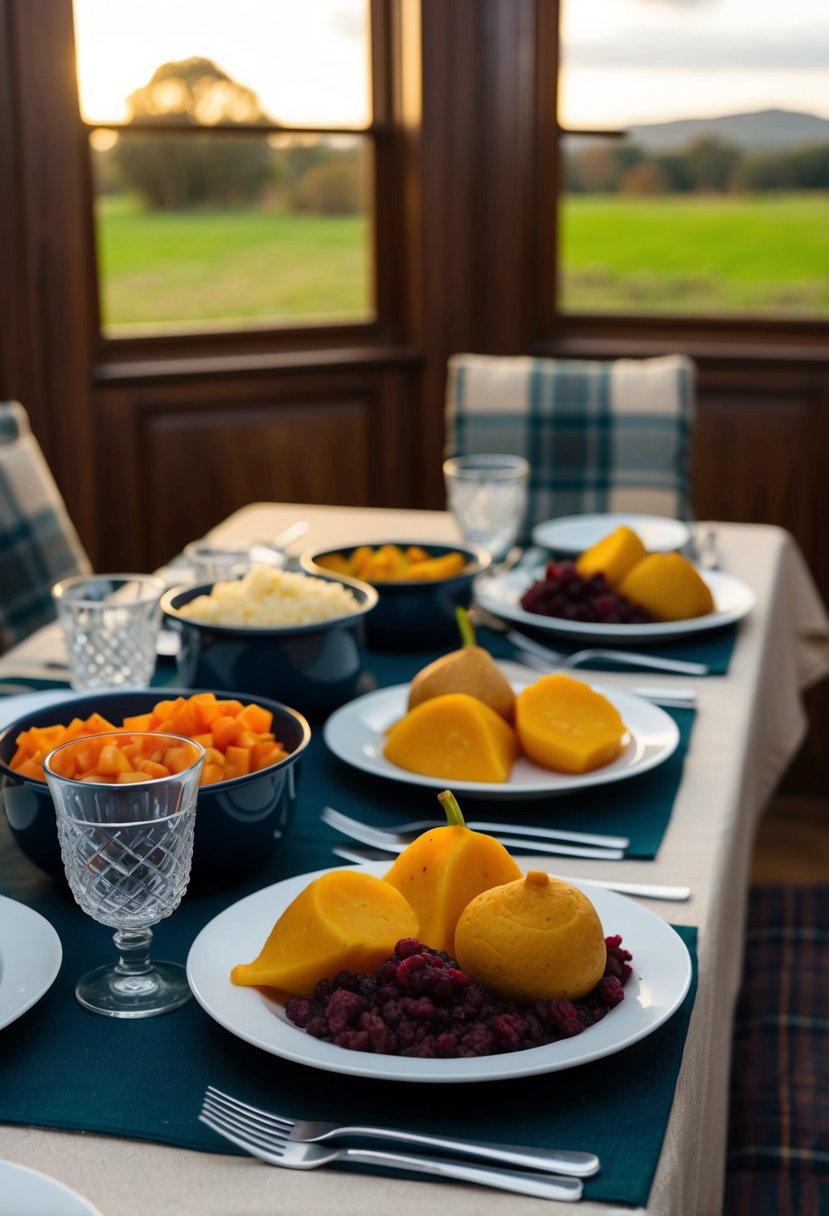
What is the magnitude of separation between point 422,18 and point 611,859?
2.60 m

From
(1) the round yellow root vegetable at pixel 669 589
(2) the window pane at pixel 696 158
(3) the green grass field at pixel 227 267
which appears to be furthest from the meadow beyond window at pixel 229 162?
(1) the round yellow root vegetable at pixel 669 589

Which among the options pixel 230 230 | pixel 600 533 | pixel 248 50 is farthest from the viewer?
pixel 230 230

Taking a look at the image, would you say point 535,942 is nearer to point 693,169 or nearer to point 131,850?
point 131,850

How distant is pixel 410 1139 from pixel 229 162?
9.62 ft

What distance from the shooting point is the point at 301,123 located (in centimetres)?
332

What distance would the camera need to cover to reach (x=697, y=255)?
3422mm

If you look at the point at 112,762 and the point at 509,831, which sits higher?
the point at 112,762

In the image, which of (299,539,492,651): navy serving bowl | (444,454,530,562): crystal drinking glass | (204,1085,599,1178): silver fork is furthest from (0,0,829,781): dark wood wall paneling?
(204,1085,599,1178): silver fork

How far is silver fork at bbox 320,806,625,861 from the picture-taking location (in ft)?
3.56

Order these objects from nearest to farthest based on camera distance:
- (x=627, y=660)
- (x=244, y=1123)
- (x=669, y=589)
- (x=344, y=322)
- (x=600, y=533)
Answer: (x=244, y=1123) → (x=627, y=660) → (x=669, y=589) → (x=600, y=533) → (x=344, y=322)

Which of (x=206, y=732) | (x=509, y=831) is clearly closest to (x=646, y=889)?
(x=509, y=831)

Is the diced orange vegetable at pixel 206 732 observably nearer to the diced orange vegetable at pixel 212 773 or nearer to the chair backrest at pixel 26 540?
the diced orange vegetable at pixel 212 773

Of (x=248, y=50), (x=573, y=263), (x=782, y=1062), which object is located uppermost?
(x=248, y=50)

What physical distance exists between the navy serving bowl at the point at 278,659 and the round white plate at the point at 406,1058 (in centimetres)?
45
